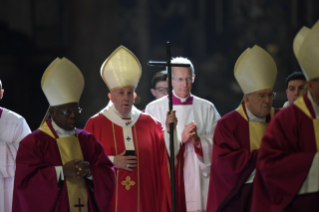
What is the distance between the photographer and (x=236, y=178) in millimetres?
4078

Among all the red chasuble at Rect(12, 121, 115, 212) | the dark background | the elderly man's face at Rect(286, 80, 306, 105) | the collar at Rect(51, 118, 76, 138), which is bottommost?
the red chasuble at Rect(12, 121, 115, 212)

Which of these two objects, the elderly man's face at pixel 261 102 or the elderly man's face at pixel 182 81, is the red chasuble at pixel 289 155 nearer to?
the elderly man's face at pixel 261 102

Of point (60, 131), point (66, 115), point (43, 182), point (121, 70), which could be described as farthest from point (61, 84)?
point (121, 70)

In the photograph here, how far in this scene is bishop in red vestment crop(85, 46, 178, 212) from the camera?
4969mm

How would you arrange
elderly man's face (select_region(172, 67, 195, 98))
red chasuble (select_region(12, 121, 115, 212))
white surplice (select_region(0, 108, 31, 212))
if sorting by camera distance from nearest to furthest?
red chasuble (select_region(12, 121, 115, 212)), white surplice (select_region(0, 108, 31, 212)), elderly man's face (select_region(172, 67, 195, 98))

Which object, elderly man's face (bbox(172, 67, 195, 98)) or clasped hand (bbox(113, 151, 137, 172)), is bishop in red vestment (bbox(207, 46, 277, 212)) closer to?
clasped hand (bbox(113, 151, 137, 172))

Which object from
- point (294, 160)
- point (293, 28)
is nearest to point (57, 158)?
point (294, 160)

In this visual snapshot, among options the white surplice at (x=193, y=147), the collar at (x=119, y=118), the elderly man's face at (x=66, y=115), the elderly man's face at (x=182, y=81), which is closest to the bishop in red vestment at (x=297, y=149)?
the elderly man's face at (x=66, y=115)

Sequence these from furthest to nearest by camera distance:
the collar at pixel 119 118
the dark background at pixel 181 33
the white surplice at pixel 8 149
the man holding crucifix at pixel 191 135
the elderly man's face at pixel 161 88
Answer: the dark background at pixel 181 33
the elderly man's face at pixel 161 88
the man holding crucifix at pixel 191 135
the collar at pixel 119 118
the white surplice at pixel 8 149

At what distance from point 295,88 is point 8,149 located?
310cm

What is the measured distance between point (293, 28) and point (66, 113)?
4900 millimetres

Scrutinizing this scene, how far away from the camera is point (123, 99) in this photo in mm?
5027

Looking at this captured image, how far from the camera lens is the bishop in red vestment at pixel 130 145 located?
196 inches

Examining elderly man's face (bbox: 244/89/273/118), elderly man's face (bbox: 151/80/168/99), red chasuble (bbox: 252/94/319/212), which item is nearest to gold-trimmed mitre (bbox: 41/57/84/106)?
elderly man's face (bbox: 244/89/273/118)
